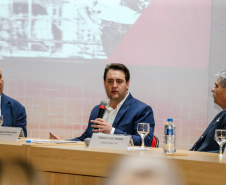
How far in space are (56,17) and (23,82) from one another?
0.85 meters

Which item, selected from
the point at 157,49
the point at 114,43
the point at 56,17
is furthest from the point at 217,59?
the point at 56,17

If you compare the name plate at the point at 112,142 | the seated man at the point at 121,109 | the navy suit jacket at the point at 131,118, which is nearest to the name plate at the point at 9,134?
the seated man at the point at 121,109

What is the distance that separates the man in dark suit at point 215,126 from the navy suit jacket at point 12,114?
5.37 feet

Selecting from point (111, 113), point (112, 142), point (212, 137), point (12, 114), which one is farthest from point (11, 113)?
point (212, 137)

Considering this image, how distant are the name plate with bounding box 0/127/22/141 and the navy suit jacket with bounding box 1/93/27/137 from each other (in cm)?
92

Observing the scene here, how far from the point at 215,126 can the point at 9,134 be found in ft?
5.05

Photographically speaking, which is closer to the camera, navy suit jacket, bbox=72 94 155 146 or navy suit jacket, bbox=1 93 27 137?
navy suit jacket, bbox=72 94 155 146

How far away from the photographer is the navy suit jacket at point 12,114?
368 centimetres

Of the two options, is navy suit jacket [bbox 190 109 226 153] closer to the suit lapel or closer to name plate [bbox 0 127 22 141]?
the suit lapel

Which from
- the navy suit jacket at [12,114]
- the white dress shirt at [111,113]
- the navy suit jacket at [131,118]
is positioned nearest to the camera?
the navy suit jacket at [131,118]

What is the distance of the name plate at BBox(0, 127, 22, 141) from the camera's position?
2699 mm

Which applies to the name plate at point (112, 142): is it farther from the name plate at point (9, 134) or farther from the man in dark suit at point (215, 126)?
the man in dark suit at point (215, 126)

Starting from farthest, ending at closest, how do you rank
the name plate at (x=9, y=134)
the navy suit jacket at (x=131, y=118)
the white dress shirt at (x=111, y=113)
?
the white dress shirt at (x=111, y=113)
the navy suit jacket at (x=131, y=118)
the name plate at (x=9, y=134)

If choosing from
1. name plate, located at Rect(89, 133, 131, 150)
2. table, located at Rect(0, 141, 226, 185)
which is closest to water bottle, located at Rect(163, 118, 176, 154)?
table, located at Rect(0, 141, 226, 185)
